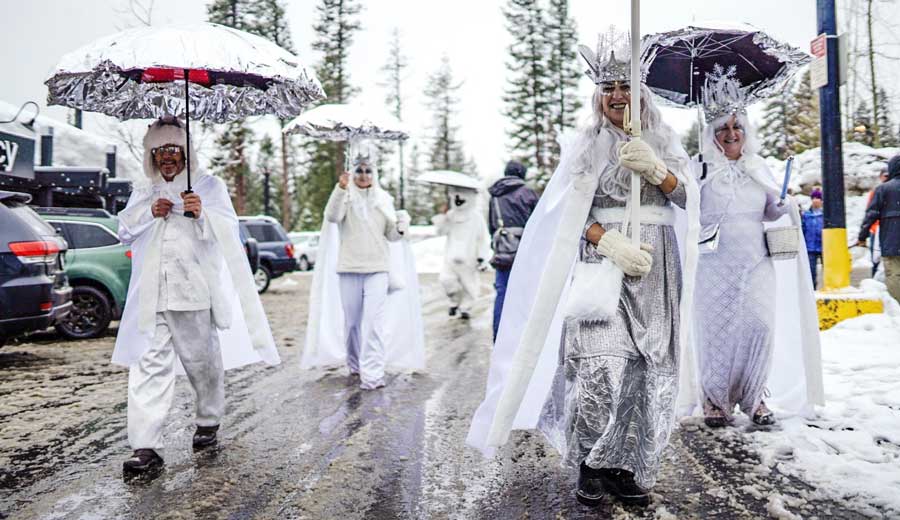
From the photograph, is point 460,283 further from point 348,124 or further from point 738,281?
point 738,281

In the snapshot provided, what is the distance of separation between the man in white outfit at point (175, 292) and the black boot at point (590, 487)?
7.46ft

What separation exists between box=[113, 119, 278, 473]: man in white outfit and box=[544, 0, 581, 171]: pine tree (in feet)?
134

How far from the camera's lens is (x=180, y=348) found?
4.67 meters

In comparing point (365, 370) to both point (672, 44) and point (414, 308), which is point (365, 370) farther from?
point (672, 44)

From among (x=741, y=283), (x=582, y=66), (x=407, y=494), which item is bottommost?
(x=407, y=494)

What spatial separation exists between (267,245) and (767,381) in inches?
619

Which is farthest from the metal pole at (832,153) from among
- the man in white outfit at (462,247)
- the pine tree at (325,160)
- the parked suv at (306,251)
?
the parked suv at (306,251)

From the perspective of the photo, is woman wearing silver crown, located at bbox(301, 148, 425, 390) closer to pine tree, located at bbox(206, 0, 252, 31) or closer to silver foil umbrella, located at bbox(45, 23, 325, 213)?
silver foil umbrella, located at bbox(45, 23, 325, 213)

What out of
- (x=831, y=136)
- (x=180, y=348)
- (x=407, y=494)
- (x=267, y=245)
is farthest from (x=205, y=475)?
(x=267, y=245)

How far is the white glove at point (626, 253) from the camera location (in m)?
3.61

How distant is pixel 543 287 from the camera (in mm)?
3906

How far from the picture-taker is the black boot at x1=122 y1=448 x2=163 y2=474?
4254mm

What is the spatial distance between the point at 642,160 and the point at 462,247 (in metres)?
9.29

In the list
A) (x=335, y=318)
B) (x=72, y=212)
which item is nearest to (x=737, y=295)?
(x=335, y=318)
